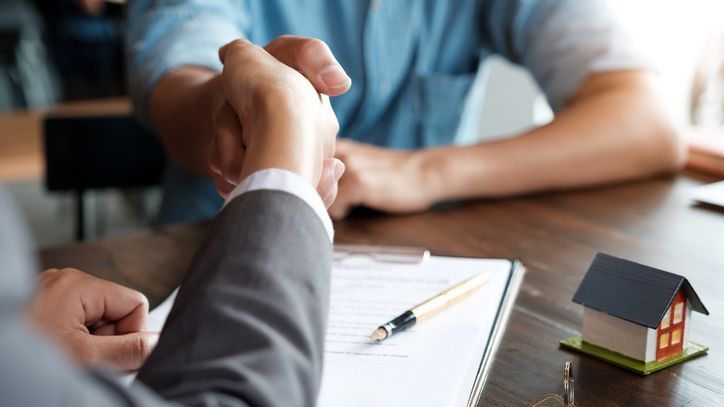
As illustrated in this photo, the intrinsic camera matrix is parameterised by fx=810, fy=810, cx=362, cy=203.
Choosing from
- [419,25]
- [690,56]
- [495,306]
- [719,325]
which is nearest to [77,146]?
[419,25]

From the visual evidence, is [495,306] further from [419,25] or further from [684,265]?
[419,25]

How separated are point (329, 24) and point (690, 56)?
2.20 metres

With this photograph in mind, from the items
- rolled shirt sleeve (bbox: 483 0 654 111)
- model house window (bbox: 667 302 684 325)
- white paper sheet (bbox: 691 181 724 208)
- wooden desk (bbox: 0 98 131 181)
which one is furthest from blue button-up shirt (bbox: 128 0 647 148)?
wooden desk (bbox: 0 98 131 181)

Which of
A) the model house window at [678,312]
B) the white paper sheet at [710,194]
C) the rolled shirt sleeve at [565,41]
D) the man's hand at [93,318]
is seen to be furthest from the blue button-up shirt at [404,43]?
the model house window at [678,312]

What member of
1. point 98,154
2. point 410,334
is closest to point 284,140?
point 410,334

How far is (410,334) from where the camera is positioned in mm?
654

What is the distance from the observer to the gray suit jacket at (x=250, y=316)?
370 mm

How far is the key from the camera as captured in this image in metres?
0.54

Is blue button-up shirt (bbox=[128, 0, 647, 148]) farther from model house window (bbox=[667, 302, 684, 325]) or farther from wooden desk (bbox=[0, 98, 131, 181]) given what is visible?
wooden desk (bbox=[0, 98, 131, 181])

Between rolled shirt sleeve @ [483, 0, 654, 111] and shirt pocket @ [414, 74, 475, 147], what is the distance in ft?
0.39

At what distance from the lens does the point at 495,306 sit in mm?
700

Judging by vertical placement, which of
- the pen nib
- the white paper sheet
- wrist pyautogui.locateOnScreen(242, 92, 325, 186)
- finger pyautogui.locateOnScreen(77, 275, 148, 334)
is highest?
wrist pyautogui.locateOnScreen(242, 92, 325, 186)

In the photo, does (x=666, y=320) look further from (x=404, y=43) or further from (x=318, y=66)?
(x=404, y=43)

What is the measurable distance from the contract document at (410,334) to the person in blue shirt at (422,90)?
16cm
